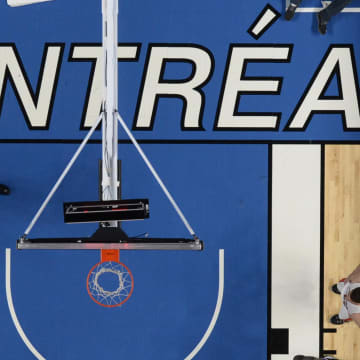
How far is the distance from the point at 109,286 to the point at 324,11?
2.06 metres

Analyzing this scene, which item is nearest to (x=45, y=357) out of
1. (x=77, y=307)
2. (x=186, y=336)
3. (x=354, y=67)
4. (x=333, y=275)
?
(x=77, y=307)

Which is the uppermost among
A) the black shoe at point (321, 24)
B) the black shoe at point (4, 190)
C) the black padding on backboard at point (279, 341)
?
the black shoe at point (321, 24)

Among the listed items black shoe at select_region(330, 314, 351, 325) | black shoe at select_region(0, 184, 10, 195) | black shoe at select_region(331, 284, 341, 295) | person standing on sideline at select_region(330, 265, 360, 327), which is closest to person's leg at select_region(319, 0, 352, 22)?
person standing on sideline at select_region(330, 265, 360, 327)

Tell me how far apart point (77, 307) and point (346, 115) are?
2.01 meters

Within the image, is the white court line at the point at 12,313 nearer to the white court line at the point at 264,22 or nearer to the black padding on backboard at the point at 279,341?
the black padding on backboard at the point at 279,341

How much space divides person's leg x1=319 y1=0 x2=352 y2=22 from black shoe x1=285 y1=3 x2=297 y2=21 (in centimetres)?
17

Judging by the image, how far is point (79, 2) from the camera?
2.47 metres

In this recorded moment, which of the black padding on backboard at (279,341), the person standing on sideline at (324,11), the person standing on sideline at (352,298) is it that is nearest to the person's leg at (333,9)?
the person standing on sideline at (324,11)

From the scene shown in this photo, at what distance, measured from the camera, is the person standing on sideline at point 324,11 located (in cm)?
229

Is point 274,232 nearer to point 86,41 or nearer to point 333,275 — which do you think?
point 333,275

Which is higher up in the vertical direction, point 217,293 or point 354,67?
point 354,67

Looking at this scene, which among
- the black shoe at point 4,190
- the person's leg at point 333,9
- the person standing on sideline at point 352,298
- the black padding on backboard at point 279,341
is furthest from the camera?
the black padding on backboard at point 279,341

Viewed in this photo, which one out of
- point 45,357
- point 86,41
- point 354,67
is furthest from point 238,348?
point 86,41

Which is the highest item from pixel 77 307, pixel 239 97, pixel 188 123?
pixel 239 97
